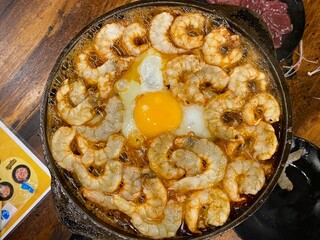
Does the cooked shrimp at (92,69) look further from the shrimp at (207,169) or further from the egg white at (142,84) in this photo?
the shrimp at (207,169)

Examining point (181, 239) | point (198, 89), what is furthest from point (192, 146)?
point (181, 239)

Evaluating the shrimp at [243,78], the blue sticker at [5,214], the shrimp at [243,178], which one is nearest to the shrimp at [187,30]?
the shrimp at [243,78]

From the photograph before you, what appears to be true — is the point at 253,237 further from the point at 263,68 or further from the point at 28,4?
the point at 28,4

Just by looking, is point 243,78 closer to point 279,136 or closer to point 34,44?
point 279,136

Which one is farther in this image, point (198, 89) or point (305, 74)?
point (305, 74)

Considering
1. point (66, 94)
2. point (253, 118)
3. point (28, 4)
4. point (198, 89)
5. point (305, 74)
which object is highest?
point (28, 4)

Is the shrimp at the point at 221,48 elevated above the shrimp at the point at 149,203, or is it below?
above
